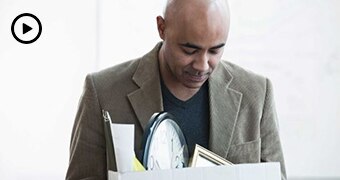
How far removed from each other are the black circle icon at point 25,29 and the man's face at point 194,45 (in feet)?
4.40

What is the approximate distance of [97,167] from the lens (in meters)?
1.56

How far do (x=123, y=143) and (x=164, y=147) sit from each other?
189 mm

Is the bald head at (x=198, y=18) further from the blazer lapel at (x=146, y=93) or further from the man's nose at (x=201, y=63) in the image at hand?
the blazer lapel at (x=146, y=93)

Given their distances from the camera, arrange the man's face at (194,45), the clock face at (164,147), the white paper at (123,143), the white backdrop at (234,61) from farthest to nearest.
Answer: the white backdrop at (234,61)
the man's face at (194,45)
the clock face at (164,147)
the white paper at (123,143)

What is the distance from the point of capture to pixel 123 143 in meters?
0.91

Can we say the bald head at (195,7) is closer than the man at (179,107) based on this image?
Yes

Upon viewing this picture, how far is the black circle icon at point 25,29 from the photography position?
273 centimetres

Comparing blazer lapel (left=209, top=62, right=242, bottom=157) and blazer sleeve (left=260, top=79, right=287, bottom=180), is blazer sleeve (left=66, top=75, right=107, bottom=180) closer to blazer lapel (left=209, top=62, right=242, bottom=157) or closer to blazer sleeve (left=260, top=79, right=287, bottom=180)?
blazer lapel (left=209, top=62, right=242, bottom=157)

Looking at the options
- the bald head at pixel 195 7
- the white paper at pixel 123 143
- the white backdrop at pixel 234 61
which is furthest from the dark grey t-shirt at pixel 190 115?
the white backdrop at pixel 234 61

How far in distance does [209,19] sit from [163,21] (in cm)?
15

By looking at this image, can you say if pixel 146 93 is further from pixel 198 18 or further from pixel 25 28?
pixel 25 28

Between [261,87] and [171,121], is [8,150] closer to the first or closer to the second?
[261,87]

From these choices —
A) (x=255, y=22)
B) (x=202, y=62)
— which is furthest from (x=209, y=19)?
(x=255, y=22)

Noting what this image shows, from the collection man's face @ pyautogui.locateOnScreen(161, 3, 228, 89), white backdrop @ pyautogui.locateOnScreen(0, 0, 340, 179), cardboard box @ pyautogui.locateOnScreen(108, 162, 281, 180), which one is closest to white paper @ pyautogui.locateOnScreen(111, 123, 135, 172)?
cardboard box @ pyautogui.locateOnScreen(108, 162, 281, 180)
